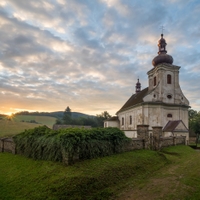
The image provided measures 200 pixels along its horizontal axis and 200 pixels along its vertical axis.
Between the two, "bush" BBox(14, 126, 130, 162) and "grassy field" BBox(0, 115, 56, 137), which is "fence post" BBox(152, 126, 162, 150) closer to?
"bush" BBox(14, 126, 130, 162)

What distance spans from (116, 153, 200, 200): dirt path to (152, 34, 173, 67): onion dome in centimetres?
2322

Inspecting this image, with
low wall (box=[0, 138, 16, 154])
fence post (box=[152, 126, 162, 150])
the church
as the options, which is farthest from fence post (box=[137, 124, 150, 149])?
the church

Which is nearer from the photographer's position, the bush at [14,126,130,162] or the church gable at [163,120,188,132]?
the bush at [14,126,130,162]

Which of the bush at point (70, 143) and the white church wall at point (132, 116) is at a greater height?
the white church wall at point (132, 116)

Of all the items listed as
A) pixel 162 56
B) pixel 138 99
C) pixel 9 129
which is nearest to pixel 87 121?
pixel 9 129

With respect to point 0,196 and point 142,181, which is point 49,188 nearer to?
point 0,196

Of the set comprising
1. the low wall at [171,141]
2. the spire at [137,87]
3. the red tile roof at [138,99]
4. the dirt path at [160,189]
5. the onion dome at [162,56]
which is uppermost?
the onion dome at [162,56]

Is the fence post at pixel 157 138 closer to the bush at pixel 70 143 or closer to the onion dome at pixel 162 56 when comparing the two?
the bush at pixel 70 143

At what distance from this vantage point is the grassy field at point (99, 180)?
20.9ft

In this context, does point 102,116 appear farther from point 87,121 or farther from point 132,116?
point 132,116

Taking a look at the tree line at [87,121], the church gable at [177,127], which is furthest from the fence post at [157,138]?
the tree line at [87,121]

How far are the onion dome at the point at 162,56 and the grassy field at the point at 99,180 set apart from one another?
22.3 m

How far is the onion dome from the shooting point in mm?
28375

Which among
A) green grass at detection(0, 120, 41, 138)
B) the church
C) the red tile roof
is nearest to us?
the church
